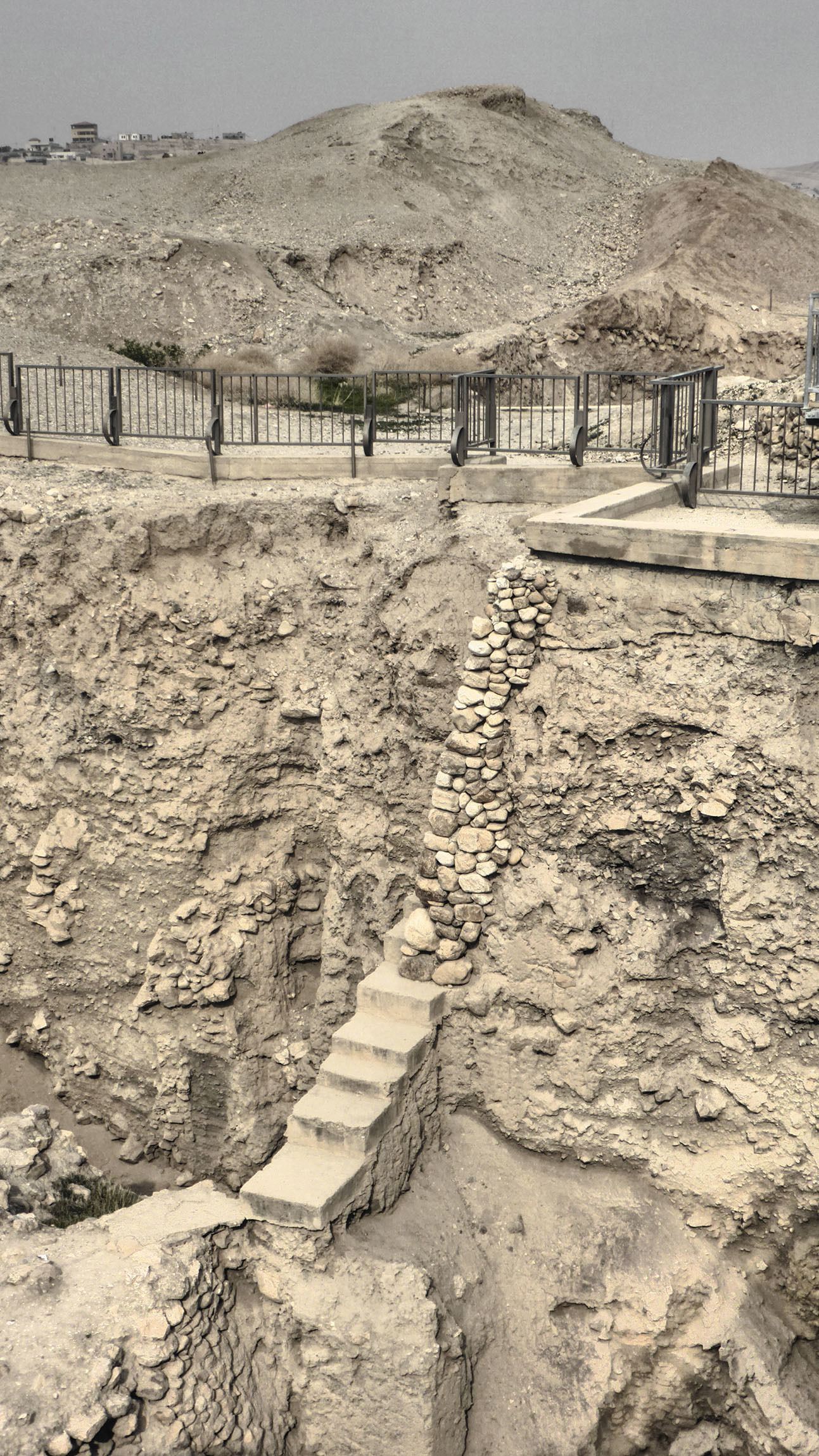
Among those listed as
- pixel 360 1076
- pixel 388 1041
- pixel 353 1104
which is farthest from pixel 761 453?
pixel 353 1104

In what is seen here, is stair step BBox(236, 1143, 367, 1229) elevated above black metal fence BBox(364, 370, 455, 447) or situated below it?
below

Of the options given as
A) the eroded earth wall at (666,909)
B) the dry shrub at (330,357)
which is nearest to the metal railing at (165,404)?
→ the dry shrub at (330,357)

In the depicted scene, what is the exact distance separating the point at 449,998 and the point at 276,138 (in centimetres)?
2928

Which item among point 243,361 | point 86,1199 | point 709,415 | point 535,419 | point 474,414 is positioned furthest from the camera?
point 243,361

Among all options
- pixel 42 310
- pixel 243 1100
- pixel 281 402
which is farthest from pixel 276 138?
pixel 243 1100

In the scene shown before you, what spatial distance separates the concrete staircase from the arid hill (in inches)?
493

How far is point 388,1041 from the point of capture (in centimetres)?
940

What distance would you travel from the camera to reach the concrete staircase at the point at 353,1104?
8.53 m

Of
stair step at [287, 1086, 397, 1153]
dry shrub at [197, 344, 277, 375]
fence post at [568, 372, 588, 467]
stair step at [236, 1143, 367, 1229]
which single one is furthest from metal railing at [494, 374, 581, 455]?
stair step at [236, 1143, 367, 1229]

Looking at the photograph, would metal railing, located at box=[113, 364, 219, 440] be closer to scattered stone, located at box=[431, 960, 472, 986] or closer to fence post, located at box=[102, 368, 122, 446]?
fence post, located at box=[102, 368, 122, 446]

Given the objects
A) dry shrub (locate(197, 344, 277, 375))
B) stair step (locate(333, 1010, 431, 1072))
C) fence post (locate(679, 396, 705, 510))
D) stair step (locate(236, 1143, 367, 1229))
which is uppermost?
dry shrub (locate(197, 344, 277, 375))

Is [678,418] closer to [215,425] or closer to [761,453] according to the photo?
[761,453]

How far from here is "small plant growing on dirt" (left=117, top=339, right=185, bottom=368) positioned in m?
19.7

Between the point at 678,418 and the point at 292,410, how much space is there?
6827mm
